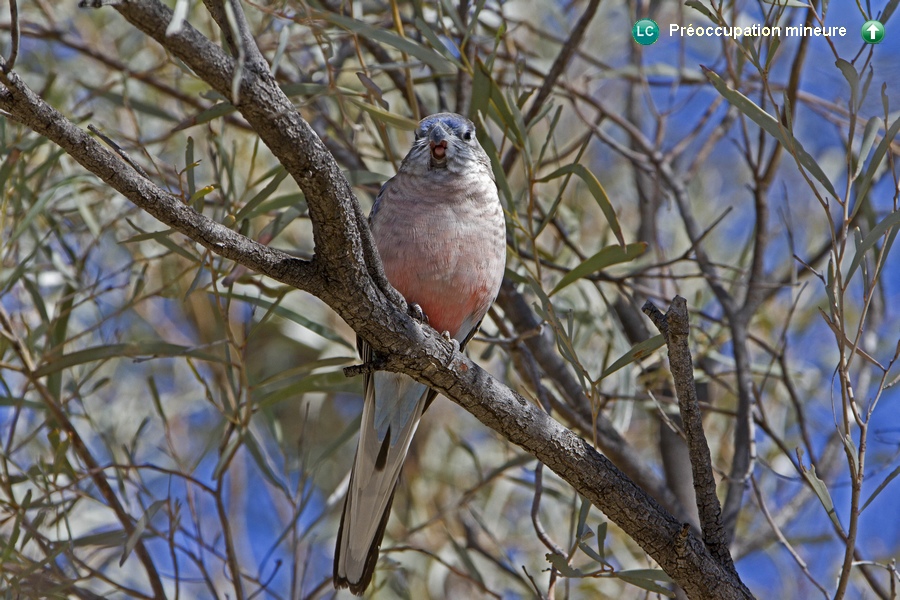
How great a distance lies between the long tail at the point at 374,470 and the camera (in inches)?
101

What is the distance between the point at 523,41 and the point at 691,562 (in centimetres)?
361

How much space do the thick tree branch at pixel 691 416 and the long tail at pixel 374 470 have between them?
1029mm

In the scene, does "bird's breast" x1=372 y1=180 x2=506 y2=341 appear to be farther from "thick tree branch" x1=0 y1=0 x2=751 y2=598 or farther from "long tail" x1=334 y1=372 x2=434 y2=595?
"thick tree branch" x1=0 y1=0 x2=751 y2=598

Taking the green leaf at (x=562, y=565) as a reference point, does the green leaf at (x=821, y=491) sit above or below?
above

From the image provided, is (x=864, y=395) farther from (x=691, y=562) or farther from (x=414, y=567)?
(x=414, y=567)

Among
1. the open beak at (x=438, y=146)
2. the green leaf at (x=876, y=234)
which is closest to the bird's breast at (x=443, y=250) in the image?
the open beak at (x=438, y=146)

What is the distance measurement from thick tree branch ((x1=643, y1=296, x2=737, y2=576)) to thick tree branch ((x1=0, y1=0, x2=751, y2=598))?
40 mm

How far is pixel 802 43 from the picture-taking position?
3.00 meters

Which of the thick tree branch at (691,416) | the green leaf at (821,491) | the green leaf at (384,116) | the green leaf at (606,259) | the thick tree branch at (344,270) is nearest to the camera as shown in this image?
the thick tree branch at (344,270)

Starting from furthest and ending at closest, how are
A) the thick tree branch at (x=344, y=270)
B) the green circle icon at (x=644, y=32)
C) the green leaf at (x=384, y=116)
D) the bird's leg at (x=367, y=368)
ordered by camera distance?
the green circle icon at (x=644, y=32), the green leaf at (x=384, y=116), the bird's leg at (x=367, y=368), the thick tree branch at (x=344, y=270)

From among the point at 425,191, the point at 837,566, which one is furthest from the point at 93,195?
the point at 837,566

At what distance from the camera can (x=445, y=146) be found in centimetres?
275

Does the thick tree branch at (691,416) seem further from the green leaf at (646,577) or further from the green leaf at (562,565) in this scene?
the green leaf at (562,565)

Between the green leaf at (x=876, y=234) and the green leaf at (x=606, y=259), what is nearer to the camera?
the green leaf at (x=876, y=234)
